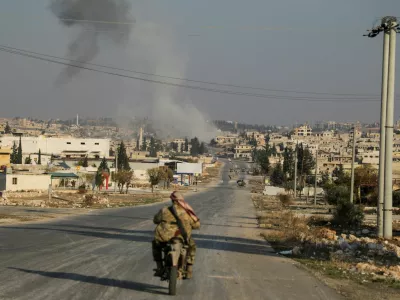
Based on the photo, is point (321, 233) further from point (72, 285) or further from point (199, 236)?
point (72, 285)

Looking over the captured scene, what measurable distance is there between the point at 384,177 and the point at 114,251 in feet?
33.7

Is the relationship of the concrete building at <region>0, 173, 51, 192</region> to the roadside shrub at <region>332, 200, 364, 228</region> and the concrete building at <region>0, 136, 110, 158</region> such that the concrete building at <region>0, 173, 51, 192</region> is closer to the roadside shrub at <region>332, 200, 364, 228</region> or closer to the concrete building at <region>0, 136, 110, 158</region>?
the roadside shrub at <region>332, 200, 364, 228</region>

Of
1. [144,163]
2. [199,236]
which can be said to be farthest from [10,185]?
[144,163]

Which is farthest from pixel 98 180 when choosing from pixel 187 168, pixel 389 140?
pixel 389 140

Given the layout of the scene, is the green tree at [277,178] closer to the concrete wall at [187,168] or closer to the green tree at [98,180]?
the concrete wall at [187,168]

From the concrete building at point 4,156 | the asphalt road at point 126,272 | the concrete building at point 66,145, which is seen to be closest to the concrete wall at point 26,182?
the concrete building at point 4,156

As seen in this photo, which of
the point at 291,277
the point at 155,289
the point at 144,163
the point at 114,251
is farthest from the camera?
the point at 144,163

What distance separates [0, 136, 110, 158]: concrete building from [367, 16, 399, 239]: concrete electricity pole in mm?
134783

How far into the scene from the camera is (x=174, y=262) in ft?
28.6

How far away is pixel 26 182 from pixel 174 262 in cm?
6039

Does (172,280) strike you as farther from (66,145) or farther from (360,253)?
(66,145)

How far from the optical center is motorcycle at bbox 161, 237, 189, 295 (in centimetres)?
866

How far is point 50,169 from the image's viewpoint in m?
89.4

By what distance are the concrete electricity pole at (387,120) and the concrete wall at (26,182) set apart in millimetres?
51169
